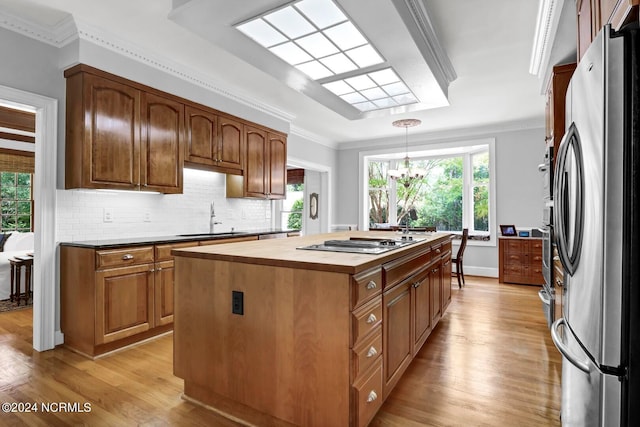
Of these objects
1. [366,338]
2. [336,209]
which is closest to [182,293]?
[366,338]

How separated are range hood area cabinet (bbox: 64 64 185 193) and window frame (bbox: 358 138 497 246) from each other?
4.44 metres

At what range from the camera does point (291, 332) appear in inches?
65.6

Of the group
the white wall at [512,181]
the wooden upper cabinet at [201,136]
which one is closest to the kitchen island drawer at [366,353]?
the wooden upper cabinet at [201,136]

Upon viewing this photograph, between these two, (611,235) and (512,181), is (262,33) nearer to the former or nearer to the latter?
(611,235)

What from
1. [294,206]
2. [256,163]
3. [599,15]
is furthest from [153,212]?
[294,206]

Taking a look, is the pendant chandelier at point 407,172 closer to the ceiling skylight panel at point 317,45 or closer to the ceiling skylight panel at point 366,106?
the ceiling skylight panel at point 366,106

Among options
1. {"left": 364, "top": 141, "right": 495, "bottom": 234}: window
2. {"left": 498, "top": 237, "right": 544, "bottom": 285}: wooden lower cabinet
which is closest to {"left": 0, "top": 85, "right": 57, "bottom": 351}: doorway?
{"left": 364, "top": 141, "right": 495, "bottom": 234}: window

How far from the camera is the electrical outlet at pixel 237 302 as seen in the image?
1816 millimetres

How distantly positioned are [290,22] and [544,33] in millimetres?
2098

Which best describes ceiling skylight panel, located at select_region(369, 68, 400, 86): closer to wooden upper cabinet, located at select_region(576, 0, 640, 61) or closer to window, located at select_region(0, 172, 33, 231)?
wooden upper cabinet, located at select_region(576, 0, 640, 61)

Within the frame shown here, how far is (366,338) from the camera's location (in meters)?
1.65

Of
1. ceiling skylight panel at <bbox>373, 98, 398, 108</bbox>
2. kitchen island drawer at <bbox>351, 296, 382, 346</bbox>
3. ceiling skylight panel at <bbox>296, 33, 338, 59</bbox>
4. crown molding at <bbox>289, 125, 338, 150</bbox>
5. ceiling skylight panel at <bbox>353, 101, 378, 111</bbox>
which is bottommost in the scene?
kitchen island drawer at <bbox>351, 296, 382, 346</bbox>

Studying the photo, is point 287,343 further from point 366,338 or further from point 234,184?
point 234,184

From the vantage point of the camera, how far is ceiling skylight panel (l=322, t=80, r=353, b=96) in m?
3.46
